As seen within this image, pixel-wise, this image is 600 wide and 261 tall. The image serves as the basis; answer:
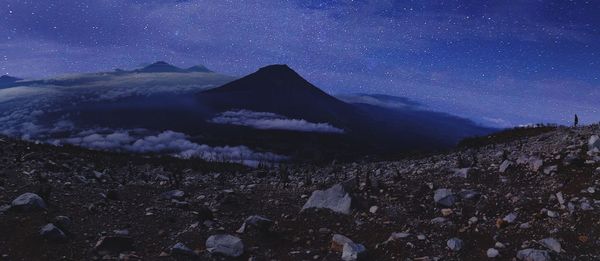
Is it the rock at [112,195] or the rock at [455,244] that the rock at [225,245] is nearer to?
the rock at [455,244]

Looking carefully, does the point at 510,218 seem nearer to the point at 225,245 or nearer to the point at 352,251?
the point at 352,251

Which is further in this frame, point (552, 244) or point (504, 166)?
point (504, 166)

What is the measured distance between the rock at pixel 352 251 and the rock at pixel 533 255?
357 cm

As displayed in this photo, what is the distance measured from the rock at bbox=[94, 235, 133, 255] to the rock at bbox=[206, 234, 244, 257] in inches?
80.5

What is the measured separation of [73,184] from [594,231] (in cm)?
1686

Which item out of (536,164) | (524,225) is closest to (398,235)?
(524,225)

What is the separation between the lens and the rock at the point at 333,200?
46.6 feet

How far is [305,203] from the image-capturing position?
1534cm

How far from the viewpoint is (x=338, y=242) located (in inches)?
467

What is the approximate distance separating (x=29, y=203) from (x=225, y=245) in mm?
6384

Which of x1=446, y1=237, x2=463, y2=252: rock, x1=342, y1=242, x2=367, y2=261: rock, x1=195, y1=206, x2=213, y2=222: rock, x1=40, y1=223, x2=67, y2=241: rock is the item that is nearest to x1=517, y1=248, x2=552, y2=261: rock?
x1=446, y1=237, x2=463, y2=252: rock

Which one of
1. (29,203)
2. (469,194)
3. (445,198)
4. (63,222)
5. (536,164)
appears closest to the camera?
(63,222)

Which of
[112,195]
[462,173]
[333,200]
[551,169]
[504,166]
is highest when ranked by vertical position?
[551,169]

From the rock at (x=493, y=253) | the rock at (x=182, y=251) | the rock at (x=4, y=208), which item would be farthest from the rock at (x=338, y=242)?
the rock at (x=4, y=208)
